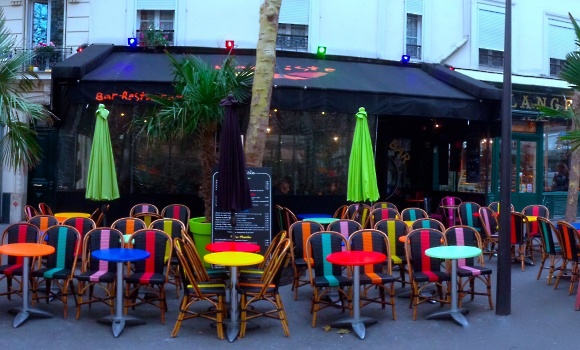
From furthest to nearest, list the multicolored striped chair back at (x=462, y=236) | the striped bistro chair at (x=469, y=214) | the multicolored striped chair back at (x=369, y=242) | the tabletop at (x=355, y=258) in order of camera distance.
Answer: the striped bistro chair at (x=469, y=214), the multicolored striped chair back at (x=462, y=236), the multicolored striped chair back at (x=369, y=242), the tabletop at (x=355, y=258)

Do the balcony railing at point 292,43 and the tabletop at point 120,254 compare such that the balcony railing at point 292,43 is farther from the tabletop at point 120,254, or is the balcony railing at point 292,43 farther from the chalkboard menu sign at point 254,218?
the tabletop at point 120,254

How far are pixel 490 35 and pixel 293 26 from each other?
549 cm

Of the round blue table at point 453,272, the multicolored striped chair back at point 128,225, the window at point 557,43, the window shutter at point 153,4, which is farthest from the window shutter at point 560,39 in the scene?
the multicolored striped chair back at point 128,225

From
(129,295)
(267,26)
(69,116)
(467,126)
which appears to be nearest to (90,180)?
(129,295)

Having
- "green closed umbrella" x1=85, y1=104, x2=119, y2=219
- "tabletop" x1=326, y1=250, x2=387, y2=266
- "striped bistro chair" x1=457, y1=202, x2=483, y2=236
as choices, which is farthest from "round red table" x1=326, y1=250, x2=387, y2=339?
"striped bistro chair" x1=457, y1=202, x2=483, y2=236

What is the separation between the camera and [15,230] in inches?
286

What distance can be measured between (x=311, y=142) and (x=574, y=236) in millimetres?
6545

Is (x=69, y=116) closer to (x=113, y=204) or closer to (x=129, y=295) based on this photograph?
(x=113, y=204)

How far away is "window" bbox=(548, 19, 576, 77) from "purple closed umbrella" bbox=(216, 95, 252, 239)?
1205 cm

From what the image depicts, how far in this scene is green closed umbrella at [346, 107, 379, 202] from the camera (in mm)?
9625

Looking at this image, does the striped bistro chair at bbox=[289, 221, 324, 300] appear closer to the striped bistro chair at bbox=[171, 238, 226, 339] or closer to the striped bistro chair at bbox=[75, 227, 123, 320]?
the striped bistro chair at bbox=[171, 238, 226, 339]

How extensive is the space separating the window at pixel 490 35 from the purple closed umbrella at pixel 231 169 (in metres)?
9.90

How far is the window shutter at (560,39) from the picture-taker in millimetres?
16641

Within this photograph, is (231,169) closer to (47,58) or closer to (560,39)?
(47,58)
